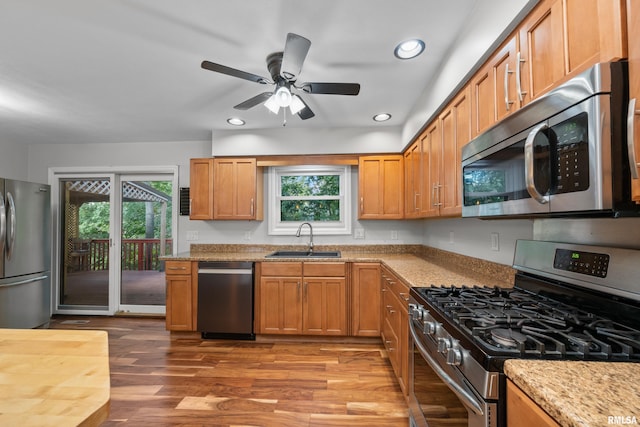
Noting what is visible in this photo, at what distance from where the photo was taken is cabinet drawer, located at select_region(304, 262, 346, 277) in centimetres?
297

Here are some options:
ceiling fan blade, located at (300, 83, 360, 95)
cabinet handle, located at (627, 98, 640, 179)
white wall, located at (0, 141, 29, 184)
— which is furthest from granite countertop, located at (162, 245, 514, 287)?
white wall, located at (0, 141, 29, 184)

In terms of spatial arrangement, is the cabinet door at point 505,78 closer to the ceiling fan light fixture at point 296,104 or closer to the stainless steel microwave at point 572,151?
the stainless steel microwave at point 572,151

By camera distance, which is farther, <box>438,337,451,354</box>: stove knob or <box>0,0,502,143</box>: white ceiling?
<box>0,0,502,143</box>: white ceiling

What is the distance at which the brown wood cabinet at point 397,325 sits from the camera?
1875 millimetres

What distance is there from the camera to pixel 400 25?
1.64 meters

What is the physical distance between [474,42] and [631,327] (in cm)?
144

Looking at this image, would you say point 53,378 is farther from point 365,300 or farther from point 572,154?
point 365,300

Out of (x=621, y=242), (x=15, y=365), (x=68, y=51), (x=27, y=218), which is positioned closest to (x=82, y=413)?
(x=15, y=365)

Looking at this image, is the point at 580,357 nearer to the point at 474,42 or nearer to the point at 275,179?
the point at 474,42

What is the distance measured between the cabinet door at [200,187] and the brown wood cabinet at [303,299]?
1.15m

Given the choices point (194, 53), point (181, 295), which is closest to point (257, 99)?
point (194, 53)

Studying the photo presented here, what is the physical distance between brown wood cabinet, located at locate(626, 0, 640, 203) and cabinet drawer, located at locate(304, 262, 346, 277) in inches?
94.7

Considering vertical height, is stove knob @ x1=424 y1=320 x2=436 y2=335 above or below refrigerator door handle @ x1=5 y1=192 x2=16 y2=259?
below
